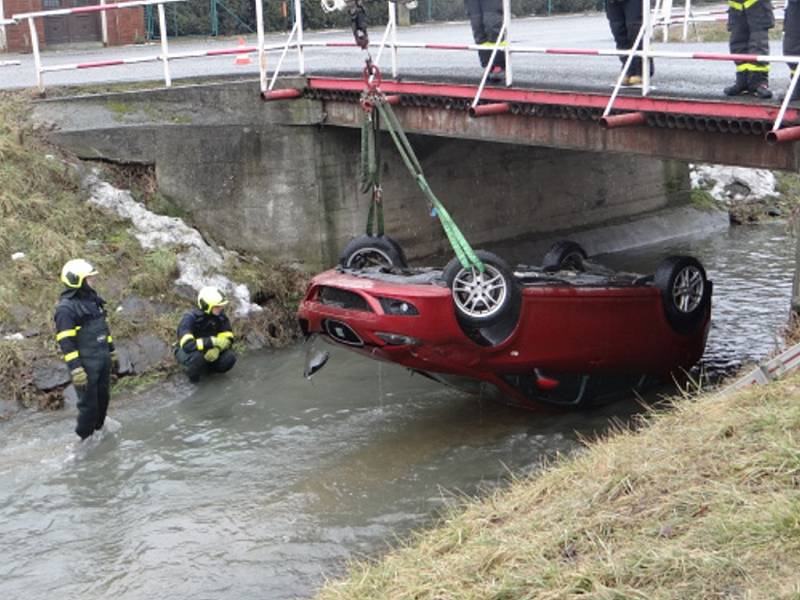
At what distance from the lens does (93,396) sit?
11.1 metres

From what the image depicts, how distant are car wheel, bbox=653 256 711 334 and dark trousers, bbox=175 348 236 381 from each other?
4848 mm

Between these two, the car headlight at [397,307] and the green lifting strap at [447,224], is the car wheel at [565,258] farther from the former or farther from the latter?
the car headlight at [397,307]

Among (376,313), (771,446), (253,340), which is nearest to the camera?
(771,446)

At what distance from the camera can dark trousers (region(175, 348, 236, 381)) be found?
12906 millimetres

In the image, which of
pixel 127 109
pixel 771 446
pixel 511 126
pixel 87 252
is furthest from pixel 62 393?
pixel 771 446

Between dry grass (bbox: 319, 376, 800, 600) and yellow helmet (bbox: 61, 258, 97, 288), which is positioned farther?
yellow helmet (bbox: 61, 258, 97, 288)

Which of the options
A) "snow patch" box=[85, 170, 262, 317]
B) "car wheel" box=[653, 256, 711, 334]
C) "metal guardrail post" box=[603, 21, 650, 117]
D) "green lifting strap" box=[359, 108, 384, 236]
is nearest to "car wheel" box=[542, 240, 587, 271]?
"car wheel" box=[653, 256, 711, 334]

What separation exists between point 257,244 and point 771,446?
10028 millimetres

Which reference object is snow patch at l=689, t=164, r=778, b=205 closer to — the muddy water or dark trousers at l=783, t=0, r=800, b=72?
the muddy water

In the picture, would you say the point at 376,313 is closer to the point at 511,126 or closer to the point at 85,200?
the point at 511,126

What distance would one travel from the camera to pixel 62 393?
40.7ft

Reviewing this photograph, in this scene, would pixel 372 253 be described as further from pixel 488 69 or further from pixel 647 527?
pixel 647 527

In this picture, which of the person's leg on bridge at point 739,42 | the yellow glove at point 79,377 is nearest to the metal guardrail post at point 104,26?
the yellow glove at point 79,377

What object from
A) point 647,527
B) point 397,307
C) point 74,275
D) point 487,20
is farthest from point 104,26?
point 647,527
